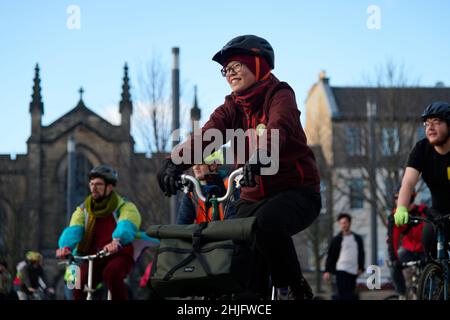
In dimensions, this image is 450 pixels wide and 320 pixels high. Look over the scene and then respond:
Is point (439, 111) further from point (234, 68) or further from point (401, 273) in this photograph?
point (401, 273)

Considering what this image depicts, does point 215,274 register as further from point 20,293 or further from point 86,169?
point 86,169

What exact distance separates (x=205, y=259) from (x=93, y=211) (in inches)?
165

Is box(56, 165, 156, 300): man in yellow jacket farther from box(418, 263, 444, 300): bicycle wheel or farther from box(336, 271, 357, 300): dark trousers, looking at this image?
box(336, 271, 357, 300): dark trousers

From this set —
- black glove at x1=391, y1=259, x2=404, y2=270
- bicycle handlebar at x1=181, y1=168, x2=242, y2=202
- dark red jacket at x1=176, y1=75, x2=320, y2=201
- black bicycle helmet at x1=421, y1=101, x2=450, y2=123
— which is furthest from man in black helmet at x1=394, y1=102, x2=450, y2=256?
black glove at x1=391, y1=259, x2=404, y2=270

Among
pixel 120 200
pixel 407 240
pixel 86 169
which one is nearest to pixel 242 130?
pixel 120 200

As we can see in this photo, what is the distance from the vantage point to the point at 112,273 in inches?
335

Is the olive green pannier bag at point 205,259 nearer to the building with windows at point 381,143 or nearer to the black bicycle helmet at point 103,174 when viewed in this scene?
the black bicycle helmet at point 103,174

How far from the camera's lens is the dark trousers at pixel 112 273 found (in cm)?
850

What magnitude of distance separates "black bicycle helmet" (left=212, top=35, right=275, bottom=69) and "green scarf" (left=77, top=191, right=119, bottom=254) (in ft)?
11.5

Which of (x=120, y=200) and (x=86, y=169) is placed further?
(x=86, y=169)

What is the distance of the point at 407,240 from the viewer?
1282 centimetres

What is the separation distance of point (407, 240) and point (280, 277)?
25.6ft

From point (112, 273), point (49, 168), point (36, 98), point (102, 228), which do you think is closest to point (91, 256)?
point (112, 273)

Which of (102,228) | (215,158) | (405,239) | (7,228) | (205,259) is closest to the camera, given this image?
(205,259)
